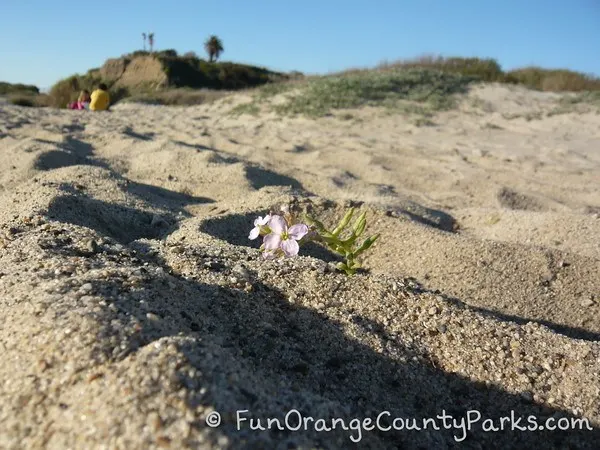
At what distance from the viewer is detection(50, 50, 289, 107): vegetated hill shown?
665 inches

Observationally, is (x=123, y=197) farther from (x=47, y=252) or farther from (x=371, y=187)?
(x=371, y=187)

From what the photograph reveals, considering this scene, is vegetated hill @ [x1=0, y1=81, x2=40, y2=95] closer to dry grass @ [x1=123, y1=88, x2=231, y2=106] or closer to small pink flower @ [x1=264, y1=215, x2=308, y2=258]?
dry grass @ [x1=123, y1=88, x2=231, y2=106]

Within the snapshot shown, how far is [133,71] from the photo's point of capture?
18.3 meters

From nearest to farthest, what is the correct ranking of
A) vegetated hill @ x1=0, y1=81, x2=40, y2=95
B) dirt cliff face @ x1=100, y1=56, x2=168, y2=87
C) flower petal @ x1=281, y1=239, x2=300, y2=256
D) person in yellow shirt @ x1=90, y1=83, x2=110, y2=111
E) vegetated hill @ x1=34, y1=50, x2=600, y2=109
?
flower petal @ x1=281, y1=239, x2=300, y2=256 < person in yellow shirt @ x1=90, y1=83, x2=110, y2=111 < vegetated hill @ x1=34, y1=50, x2=600, y2=109 < dirt cliff face @ x1=100, y1=56, x2=168, y2=87 < vegetated hill @ x1=0, y1=81, x2=40, y2=95

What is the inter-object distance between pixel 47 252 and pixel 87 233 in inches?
10.0

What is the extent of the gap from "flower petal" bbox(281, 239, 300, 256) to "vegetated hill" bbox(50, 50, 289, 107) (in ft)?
50.9

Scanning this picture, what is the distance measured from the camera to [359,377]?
4.27 feet

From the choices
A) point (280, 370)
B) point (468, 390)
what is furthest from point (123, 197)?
point (468, 390)

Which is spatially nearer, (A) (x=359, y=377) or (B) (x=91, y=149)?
(A) (x=359, y=377)

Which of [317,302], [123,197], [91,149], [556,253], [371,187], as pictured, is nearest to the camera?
[317,302]

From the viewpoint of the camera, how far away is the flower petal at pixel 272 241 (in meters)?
1.56

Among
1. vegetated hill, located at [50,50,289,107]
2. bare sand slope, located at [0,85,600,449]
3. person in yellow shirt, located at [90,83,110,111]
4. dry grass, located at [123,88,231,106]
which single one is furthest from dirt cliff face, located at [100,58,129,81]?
bare sand slope, located at [0,85,600,449]

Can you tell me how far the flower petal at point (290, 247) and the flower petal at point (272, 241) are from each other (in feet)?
0.06

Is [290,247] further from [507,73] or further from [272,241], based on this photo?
[507,73]
